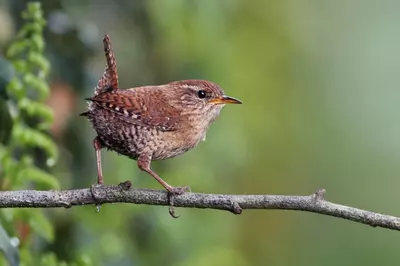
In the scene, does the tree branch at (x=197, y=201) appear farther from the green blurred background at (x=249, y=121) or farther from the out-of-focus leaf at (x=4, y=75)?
the green blurred background at (x=249, y=121)

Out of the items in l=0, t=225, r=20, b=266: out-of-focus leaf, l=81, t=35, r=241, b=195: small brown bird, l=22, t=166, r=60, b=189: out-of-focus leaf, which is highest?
l=81, t=35, r=241, b=195: small brown bird

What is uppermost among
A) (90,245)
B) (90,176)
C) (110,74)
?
(110,74)

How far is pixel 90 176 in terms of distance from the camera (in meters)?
5.03

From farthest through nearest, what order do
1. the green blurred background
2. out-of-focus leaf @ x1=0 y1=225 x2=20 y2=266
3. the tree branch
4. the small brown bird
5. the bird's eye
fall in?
the green blurred background, the bird's eye, the small brown bird, out-of-focus leaf @ x1=0 y1=225 x2=20 y2=266, the tree branch

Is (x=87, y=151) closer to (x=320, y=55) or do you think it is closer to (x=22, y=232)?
(x=22, y=232)

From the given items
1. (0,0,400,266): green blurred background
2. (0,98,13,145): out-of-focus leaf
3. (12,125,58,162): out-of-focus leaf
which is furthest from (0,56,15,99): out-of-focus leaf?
(0,0,400,266): green blurred background

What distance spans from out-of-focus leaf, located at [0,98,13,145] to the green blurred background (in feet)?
2.35

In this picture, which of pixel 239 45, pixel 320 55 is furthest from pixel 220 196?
pixel 320 55

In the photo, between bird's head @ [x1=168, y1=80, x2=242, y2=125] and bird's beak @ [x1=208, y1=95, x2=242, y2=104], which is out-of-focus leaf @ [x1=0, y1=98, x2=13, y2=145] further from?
bird's beak @ [x1=208, y1=95, x2=242, y2=104]

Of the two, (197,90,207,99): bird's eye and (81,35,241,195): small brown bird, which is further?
(197,90,207,99): bird's eye

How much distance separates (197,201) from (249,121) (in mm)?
4556

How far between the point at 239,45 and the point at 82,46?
9.79ft

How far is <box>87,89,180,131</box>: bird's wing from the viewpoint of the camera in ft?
11.7

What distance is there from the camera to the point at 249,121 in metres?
7.64
